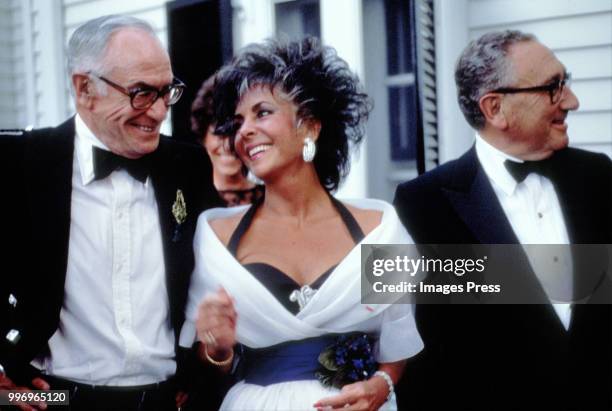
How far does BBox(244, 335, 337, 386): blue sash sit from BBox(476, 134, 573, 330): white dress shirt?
413mm

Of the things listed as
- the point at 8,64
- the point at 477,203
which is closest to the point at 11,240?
the point at 8,64

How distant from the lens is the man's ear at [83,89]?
1297 mm

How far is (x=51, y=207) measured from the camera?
1264mm

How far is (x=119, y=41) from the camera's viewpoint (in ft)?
4.16

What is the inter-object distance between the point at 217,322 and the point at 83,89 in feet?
1.68

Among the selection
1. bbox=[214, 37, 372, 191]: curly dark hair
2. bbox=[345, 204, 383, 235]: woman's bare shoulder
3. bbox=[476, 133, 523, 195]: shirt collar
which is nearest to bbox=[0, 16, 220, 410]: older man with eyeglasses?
bbox=[214, 37, 372, 191]: curly dark hair

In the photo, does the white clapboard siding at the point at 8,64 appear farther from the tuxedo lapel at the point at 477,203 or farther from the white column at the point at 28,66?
the tuxedo lapel at the point at 477,203

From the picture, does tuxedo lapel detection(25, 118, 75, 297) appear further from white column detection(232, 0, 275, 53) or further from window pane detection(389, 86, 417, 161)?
window pane detection(389, 86, 417, 161)

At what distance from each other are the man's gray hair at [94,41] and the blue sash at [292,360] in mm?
628

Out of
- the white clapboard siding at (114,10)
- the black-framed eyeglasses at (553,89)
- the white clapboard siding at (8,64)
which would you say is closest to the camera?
the black-framed eyeglasses at (553,89)

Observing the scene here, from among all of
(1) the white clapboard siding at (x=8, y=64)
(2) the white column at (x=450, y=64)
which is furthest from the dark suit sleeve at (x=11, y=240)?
(2) the white column at (x=450, y=64)

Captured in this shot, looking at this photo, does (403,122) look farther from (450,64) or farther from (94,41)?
(94,41)

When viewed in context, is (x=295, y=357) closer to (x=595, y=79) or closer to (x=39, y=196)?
(x=39, y=196)

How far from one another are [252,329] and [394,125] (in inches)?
19.4
